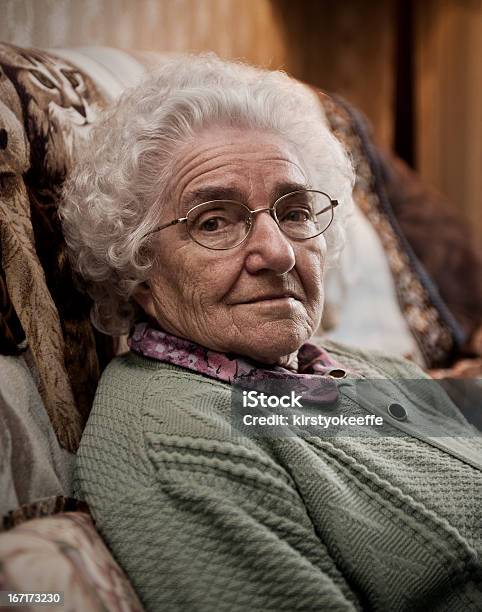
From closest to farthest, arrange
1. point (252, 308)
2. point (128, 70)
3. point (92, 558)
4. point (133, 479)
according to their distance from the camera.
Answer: point (92, 558) < point (133, 479) < point (252, 308) < point (128, 70)

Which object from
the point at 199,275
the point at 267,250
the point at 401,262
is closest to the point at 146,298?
the point at 199,275

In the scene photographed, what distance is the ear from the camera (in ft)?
3.79

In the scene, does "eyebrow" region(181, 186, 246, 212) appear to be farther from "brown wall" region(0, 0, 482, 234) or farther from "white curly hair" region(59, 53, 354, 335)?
"brown wall" region(0, 0, 482, 234)

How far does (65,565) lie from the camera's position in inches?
27.7

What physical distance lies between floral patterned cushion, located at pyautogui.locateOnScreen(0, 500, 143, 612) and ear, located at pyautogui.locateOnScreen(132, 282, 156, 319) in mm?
408

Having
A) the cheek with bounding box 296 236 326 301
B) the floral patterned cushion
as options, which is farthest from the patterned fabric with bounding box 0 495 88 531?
the cheek with bounding box 296 236 326 301

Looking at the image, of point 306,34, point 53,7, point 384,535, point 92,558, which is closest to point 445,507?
point 384,535

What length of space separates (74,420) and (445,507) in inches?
22.0

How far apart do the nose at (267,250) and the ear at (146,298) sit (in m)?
0.20

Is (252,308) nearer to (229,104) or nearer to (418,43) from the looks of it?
(229,104)

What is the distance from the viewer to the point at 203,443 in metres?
0.89

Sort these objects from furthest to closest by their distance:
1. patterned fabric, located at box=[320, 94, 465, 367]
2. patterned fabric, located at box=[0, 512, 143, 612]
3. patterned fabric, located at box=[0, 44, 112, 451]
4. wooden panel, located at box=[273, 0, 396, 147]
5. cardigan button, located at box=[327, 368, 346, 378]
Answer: wooden panel, located at box=[273, 0, 396, 147]
patterned fabric, located at box=[320, 94, 465, 367]
cardigan button, located at box=[327, 368, 346, 378]
patterned fabric, located at box=[0, 44, 112, 451]
patterned fabric, located at box=[0, 512, 143, 612]

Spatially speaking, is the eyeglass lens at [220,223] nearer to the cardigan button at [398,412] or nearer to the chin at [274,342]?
the chin at [274,342]

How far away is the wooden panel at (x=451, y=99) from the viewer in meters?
3.35
